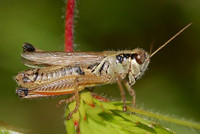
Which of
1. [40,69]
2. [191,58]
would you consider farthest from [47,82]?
[191,58]

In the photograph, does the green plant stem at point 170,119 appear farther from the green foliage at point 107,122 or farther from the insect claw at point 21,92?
the insect claw at point 21,92

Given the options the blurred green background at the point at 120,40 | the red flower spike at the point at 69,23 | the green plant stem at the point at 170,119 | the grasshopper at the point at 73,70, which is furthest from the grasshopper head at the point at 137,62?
the blurred green background at the point at 120,40

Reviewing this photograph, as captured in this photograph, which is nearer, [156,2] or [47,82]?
[47,82]

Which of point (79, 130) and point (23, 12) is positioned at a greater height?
point (23, 12)

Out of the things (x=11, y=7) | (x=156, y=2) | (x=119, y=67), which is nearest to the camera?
(x=119, y=67)

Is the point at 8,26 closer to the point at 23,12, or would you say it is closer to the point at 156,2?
the point at 23,12

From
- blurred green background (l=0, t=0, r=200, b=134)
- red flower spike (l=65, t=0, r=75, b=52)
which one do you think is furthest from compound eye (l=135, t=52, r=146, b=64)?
blurred green background (l=0, t=0, r=200, b=134)

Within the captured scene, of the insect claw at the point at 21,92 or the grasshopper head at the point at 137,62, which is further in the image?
the grasshopper head at the point at 137,62
